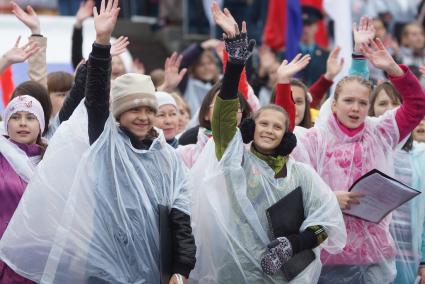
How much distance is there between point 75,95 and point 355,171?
172 cm

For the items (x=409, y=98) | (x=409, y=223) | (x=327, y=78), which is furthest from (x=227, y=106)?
(x=327, y=78)

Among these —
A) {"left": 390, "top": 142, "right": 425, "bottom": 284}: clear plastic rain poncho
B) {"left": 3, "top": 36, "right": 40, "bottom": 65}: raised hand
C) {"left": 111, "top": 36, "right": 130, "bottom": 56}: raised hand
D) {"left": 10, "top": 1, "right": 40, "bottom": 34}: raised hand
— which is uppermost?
{"left": 10, "top": 1, "right": 40, "bottom": 34}: raised hand

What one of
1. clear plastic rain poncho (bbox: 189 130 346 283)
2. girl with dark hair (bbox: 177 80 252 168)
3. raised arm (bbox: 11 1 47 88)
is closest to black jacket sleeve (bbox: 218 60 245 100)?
clear plastic rain poncho (bbox: 189 130 346 283)

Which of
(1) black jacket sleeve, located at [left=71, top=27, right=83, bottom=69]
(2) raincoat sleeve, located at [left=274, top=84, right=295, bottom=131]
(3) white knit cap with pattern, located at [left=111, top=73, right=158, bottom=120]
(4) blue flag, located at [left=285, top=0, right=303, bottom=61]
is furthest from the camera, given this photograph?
(4) blue flag, located at [left=285, top=0, right=303, bottom=61]

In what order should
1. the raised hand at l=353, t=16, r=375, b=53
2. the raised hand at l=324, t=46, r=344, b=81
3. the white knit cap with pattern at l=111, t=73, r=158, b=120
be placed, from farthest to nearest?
1. the raised hand at l=324, t=46, r=344, b=81
2. the raised hand at l=353, t=16, r=375, b=53
3. the white knit cap with pattern at l=111, t=73, r=158, b=120

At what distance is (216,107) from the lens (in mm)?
5742

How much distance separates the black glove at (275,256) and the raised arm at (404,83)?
4.17ft

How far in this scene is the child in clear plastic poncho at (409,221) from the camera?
7070mm

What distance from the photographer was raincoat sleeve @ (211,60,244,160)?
567 cm

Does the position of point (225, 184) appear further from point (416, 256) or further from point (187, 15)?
point (187, 15)

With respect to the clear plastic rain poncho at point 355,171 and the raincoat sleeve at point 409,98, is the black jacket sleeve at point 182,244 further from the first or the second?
the raincoat sleeve at point 409,98

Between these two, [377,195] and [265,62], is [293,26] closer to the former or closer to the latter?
[265,62]

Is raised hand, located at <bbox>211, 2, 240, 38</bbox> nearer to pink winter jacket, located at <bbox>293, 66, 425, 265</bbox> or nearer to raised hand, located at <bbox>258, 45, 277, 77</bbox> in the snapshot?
pink winter jacket, located at <bbox>293, 66, 425, 265</bbox>

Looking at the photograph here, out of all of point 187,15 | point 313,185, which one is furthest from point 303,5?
point 313,185
